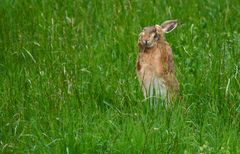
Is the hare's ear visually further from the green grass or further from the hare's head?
the green grass

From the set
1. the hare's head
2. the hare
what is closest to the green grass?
the hare

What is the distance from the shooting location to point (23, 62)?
797cm

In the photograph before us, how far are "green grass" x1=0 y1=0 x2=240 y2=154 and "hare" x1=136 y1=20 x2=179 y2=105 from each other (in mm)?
121

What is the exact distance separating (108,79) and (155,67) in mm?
513

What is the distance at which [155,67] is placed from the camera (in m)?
7.02

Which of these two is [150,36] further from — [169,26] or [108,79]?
[108,79]

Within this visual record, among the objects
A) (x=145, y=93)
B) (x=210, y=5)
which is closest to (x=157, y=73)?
(x=145, y=93)

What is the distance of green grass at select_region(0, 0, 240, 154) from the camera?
6289 millimetres

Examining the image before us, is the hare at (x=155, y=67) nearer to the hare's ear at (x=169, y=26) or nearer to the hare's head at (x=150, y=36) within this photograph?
the hare's head at (x=150, y=36)

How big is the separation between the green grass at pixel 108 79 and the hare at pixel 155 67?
0.12m

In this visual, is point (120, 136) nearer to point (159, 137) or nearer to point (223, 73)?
point (159, 137)

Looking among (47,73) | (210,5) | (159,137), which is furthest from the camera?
(210,5)

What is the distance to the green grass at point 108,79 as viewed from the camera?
629 cm

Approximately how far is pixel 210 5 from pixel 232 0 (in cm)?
25
